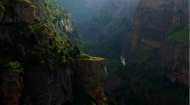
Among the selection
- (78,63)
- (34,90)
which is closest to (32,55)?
(34,90)

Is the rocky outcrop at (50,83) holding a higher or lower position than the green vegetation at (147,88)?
higher

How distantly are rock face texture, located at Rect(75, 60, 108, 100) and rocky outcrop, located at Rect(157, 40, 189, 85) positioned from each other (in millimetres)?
45499

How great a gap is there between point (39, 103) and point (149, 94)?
64740 mm

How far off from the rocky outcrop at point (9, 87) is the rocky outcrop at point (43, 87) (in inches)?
86.2

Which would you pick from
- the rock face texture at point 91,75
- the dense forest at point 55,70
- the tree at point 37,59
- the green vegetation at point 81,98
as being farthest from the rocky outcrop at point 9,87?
the rock face texture at point 91,75

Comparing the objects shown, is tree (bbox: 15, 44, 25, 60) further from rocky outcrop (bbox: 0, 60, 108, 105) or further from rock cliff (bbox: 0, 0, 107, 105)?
rocky outcrop (bbox: 0, 60, 108, 105)

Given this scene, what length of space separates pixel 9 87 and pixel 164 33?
106312 mm

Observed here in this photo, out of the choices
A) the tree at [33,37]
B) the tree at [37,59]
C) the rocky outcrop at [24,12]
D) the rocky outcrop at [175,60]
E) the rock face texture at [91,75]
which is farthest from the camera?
the rocky outcrop at [175,60]

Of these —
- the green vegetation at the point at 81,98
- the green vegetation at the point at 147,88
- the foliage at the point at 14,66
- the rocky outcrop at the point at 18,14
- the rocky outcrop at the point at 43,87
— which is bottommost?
Answer: the green vegetation at the point at 147,88

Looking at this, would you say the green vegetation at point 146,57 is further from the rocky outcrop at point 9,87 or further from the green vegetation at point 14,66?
the rocky outcrop at point 9,87

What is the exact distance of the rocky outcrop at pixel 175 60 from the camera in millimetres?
104900

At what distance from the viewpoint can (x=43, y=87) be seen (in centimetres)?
5156

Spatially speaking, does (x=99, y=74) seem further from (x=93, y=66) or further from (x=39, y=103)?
(x=39, y=103)

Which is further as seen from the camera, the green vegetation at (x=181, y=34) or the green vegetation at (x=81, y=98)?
the green vegetation at (x=181, y=34)
